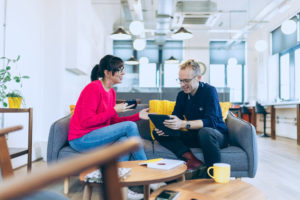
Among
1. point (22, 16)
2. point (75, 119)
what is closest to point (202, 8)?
point (22, 16)

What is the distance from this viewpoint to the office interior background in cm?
348

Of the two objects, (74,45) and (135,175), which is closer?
(135,175)

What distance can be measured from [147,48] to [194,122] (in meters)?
8.58

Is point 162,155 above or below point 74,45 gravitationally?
below

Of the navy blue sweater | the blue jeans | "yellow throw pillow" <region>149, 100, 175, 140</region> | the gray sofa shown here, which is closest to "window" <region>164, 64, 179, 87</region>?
"yellow throw pillow" <region>149, 100, 175, 140</region>

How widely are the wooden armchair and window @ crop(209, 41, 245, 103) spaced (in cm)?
989

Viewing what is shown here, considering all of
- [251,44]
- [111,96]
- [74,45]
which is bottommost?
[111,96]

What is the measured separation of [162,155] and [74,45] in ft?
9.08

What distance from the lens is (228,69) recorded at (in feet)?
33.3

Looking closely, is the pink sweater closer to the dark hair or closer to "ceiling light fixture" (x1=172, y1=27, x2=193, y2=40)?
the dark hair

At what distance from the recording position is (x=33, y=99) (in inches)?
140

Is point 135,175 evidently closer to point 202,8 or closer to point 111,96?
point 111,96

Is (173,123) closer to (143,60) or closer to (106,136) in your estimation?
(106,136)

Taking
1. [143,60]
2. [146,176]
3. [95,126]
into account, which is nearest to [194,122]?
[95,126]
